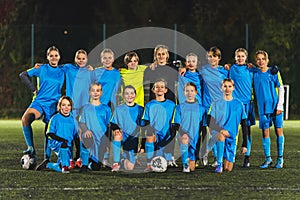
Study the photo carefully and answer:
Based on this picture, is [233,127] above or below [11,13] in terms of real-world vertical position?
below

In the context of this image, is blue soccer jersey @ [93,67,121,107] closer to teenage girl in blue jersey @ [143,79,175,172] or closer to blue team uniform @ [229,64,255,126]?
teenage girl in blue jersey @ [143,79,175,172]

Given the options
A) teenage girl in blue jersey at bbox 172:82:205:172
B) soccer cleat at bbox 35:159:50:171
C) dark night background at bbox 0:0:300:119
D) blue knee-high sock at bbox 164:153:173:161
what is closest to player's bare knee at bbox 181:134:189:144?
teenage girl in blue jersey at bbox 172:82:205:172

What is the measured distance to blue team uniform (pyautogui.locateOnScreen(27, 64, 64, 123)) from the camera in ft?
33.5

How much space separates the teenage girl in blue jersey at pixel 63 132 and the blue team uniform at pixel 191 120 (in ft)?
4.11

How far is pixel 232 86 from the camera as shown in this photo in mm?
9617

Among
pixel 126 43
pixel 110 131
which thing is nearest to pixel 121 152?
pixel 110 131

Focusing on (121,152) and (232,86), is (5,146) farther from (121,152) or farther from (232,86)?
(232,86)

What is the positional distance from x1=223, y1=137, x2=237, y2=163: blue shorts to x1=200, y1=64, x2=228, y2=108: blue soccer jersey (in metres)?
0.73

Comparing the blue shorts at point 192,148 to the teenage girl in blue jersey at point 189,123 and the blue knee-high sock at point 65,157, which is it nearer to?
the teenage girl in blue jersey at point 189,123

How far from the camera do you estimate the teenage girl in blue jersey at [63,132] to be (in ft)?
31.2

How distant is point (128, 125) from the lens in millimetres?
9875

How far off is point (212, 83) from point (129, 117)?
1.21 m

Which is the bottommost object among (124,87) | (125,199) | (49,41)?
(125,199)

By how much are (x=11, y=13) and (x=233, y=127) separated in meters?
15.1
